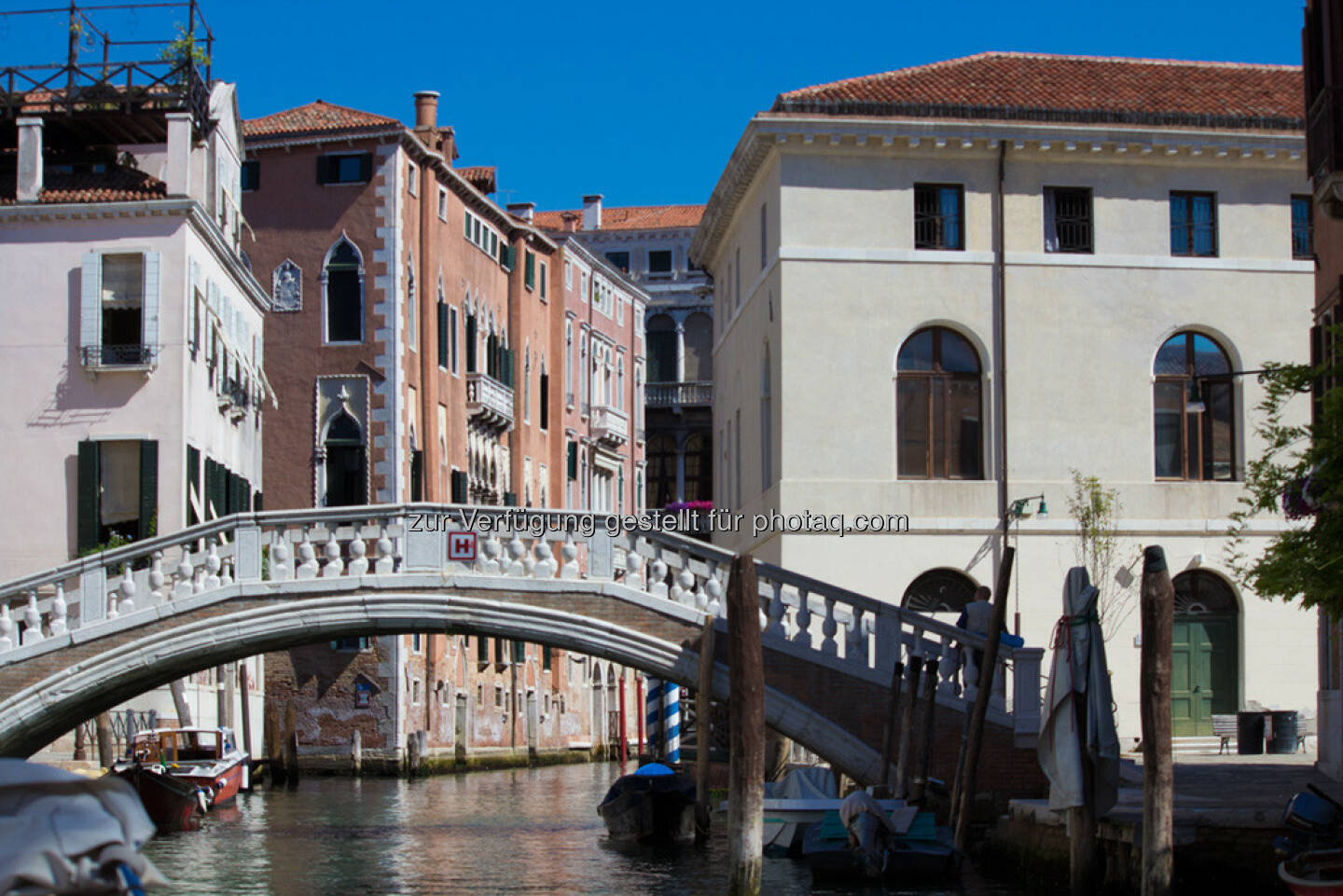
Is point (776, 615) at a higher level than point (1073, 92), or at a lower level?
lower

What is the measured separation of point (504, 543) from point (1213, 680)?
30.7 feet

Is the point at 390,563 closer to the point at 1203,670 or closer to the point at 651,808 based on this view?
the point at 651,808

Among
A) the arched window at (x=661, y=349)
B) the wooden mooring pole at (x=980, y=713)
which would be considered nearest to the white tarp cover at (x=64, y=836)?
the wooden mooring pole at (x=980, y=713)

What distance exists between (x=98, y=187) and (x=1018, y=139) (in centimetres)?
1061

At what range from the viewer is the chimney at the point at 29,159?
23766 millimetres

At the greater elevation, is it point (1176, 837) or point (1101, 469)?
point (1101, 469)

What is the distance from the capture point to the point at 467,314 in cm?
3828

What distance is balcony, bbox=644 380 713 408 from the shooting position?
55.5 metres

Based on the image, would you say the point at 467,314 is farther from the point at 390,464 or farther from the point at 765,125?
the point at 765,125

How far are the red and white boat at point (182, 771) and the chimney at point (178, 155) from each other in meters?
6.22

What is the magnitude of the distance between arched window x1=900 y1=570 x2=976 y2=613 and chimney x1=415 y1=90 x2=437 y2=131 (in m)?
20.0

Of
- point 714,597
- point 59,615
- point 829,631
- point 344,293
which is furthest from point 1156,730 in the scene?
point 344,293

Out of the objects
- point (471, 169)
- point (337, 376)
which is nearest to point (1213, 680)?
point (337, 376)

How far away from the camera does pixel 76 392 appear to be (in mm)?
23656
